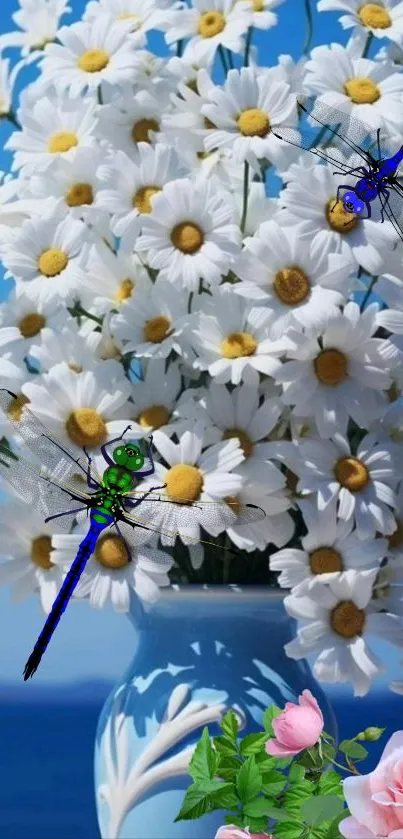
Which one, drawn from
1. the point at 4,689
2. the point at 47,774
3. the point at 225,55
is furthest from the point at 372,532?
the point at 4,689

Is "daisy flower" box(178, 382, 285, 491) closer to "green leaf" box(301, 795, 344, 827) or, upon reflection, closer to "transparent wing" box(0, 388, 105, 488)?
"transparent wing" box(0, 388, 105, 488)

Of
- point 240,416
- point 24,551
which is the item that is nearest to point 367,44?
point 240,416

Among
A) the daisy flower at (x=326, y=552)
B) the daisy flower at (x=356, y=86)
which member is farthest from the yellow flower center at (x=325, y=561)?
the daisy flower at (x=356, y=86)

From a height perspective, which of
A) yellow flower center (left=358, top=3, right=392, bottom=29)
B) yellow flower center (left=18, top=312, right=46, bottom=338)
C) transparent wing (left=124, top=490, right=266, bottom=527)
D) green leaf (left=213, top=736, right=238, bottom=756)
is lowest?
transparent wing (left=124, top=490, right=266, bottom=527)

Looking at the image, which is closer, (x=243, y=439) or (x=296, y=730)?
(x=296, y=730)

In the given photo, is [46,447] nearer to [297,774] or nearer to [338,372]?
[338,372]

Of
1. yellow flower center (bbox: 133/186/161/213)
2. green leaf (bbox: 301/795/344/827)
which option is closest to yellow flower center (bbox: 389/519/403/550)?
yellow flower center (bbox: 133/186/161/213)
